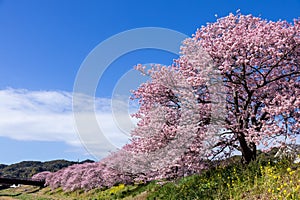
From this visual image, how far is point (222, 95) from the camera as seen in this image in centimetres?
1276

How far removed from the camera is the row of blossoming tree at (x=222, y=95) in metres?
11.4

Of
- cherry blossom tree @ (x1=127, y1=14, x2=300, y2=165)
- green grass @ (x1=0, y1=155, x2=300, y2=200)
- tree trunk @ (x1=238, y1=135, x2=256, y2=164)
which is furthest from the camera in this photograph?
tree trunk @ (x1=238, y1=135, x2=256, y2=164)

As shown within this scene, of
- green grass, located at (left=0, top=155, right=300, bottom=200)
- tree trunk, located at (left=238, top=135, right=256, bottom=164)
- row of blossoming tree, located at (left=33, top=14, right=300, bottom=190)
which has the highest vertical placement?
row of blossoming tree, located at (left=33, top=14, right=300, bottom=190)

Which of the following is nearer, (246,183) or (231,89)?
(246,183)

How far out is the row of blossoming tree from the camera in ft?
37.5

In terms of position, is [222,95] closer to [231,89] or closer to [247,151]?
[231,89]

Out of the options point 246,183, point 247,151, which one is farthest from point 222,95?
point 246,183

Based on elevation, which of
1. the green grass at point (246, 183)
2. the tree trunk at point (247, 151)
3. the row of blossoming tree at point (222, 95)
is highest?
the row of blossoming tree at point (222, 95)

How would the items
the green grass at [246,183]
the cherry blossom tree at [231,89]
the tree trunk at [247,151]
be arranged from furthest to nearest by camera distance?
the tree trunk at [247,151] → the cherry blossom tree at [231,89] → the green grass at [246,183]

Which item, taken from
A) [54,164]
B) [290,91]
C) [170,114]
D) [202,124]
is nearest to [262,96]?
[290,91]

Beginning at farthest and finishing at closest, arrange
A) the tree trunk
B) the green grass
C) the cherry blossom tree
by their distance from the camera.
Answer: the tree trunk < the cherry blossom tree < the green grass

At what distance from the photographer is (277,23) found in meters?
12.3

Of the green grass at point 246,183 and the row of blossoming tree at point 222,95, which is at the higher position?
the row of blossoming tree at point 222,95

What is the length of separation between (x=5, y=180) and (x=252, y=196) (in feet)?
231
